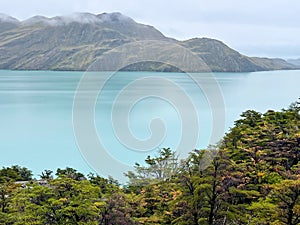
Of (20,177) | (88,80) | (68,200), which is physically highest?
(88,80)

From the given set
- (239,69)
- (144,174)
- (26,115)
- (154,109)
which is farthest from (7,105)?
(239,69)

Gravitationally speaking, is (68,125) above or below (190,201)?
above

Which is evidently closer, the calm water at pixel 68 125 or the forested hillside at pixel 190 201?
the forested hillside at pixel 190 201

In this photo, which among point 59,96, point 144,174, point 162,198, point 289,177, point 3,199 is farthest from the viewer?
point 59,96

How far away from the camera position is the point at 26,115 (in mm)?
53281

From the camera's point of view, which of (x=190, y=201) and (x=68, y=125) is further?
(x=68, y=125)

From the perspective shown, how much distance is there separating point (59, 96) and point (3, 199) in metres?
60.2

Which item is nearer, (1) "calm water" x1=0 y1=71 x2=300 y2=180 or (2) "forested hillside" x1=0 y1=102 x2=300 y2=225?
(2) "forested hillside" x1=0 y1=102 x2=300 y2=225

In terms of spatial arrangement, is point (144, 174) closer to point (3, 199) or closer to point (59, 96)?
point (3, 199)

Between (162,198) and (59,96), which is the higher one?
(59,96)

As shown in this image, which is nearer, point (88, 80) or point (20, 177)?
point (20, 177)

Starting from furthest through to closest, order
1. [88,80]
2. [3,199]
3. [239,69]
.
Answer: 1. [239,69]
2. [88,80]
3. [3,199]

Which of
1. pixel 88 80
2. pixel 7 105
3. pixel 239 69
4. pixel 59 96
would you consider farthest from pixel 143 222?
pixel 239 69

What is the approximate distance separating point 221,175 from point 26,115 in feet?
149
